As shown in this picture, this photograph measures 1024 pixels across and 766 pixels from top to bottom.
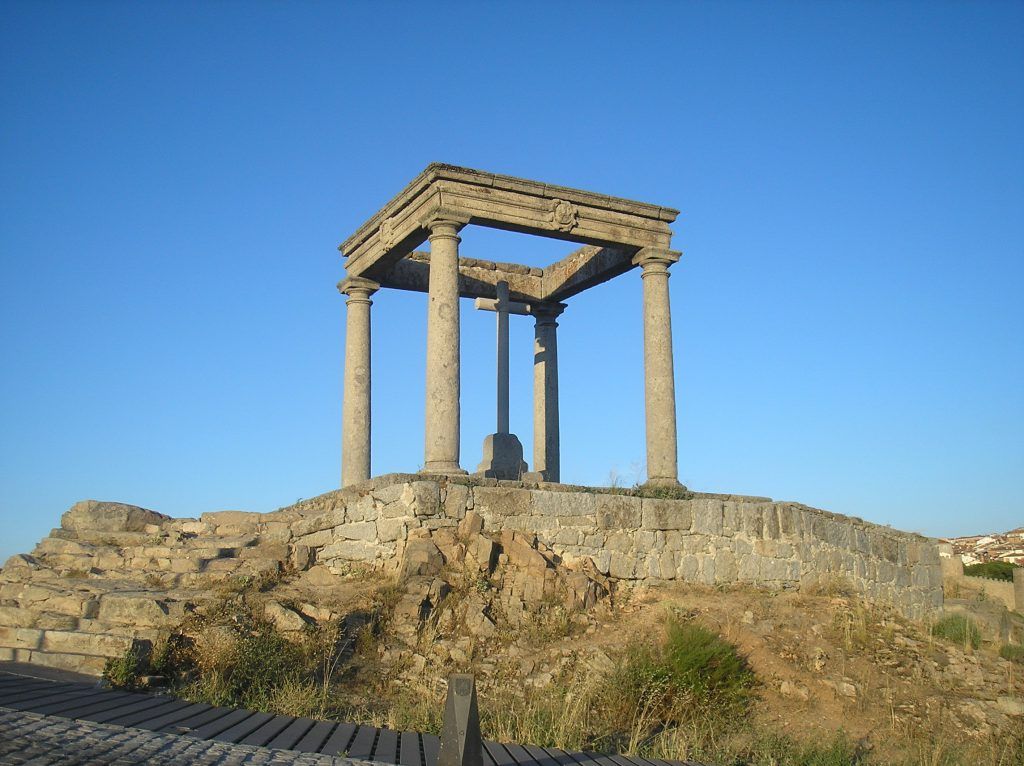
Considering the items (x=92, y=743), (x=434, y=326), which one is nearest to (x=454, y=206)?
(x=434, y=326)

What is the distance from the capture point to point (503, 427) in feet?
73.8

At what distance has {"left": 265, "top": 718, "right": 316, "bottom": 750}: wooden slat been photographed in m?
7.46

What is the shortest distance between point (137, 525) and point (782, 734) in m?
10.9

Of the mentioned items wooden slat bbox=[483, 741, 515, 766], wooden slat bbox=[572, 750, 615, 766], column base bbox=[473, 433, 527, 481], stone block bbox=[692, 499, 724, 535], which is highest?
column base bbox=[473, 433, 527, 481]

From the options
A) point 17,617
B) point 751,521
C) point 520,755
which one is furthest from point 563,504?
point 520,755

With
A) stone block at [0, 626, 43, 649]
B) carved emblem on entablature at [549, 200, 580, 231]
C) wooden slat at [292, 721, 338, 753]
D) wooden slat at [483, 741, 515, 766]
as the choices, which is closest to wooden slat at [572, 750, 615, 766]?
wooden slat at [483, 741, 515, 766]

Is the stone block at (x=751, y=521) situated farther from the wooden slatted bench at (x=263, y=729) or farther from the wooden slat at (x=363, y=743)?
the wooden slat at (x=363, y=743)

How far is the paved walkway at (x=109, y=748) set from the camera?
641 cm

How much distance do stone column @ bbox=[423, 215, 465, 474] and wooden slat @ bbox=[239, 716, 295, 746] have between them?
7982 millimetres

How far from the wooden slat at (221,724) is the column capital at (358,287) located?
12941 mm

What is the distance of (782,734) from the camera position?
11.6 meters

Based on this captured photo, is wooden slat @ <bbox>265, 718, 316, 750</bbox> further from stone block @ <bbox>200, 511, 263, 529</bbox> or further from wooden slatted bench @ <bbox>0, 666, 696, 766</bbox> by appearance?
stone block @ <bbox>200, 511, 263, 529</bbox>

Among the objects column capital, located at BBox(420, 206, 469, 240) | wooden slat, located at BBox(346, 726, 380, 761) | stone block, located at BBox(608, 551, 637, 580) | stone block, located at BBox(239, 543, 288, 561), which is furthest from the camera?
column capital, located at BBox(420, 206, 469, 240)

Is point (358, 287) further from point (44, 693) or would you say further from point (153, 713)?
point (153, 713)
